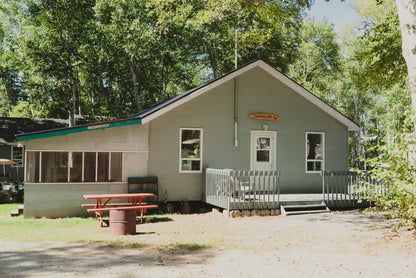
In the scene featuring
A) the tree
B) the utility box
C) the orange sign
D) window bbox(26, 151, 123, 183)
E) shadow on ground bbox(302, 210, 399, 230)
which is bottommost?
shadow on ground bbox(302, 210, 399, 230)

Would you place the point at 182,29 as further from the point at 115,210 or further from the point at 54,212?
the point at 115,210

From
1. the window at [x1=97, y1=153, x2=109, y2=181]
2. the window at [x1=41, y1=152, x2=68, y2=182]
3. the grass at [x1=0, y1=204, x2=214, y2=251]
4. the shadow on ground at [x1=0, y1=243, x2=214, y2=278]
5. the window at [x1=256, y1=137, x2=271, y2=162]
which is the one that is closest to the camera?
the shadow on ground at [x1=0, y1=243, x2=214, y2=278]

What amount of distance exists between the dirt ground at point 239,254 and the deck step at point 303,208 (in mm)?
1571

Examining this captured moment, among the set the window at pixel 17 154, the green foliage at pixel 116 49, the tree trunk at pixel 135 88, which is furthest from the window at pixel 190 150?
the window at pixel 17 154

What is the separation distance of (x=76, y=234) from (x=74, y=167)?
378cm

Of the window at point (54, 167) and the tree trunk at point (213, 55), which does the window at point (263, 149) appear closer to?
the window at point (54, 167)

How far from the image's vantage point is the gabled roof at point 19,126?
934 inches

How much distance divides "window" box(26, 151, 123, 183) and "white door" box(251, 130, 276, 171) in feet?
17.3

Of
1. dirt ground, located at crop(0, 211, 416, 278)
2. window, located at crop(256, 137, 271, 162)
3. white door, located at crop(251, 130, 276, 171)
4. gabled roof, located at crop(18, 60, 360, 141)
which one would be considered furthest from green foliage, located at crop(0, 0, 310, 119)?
dirt ground, located at crop(0, 211, 416, 278)

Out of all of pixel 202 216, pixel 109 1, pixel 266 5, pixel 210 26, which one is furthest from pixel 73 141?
pixel 210 26

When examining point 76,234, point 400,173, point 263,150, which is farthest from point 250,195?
point 76,234

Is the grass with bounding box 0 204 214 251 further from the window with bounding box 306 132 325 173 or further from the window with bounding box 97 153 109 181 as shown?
the window with bounding box 306 132 325 173

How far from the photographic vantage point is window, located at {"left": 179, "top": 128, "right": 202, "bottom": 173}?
14078mm

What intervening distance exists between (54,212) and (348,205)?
10431 mm
